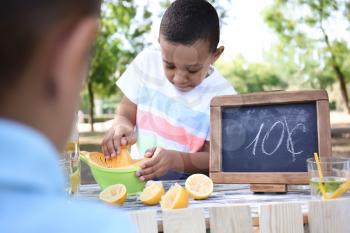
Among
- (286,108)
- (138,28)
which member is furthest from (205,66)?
(138,28)

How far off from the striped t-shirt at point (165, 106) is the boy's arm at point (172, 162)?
4.4 inches

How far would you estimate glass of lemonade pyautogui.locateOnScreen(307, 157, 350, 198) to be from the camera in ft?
5.66

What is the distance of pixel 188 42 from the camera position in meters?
2.22

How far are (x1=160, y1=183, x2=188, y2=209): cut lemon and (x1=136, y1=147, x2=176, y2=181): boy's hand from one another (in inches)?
12.0

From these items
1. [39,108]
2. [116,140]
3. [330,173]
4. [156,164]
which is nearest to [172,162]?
[156,164]

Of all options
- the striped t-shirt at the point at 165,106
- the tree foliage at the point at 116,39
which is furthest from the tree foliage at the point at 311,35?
the striped t-shirt at the point at 165,106

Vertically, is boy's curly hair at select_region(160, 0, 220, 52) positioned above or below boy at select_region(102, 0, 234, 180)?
above

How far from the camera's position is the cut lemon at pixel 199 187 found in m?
1.91

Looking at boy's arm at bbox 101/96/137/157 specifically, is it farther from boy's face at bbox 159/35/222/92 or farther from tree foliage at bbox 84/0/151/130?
tree foliage at bbox 84/0/151/130

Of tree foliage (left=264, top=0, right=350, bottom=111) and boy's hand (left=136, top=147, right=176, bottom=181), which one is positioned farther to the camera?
tree foliage (left=264, top=0, right=350, bottom=111)

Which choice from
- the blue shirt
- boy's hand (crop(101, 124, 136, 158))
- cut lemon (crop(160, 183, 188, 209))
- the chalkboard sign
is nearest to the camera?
the blue shirt

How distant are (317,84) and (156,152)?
23.3m

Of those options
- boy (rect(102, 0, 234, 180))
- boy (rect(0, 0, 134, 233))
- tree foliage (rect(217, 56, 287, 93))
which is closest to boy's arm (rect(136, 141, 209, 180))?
boy (rect(102, 0, 234, 180))

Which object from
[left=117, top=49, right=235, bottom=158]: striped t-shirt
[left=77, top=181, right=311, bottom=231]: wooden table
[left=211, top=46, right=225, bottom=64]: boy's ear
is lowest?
[left=77, top=181, right=311, bottom=231]: wooden table
